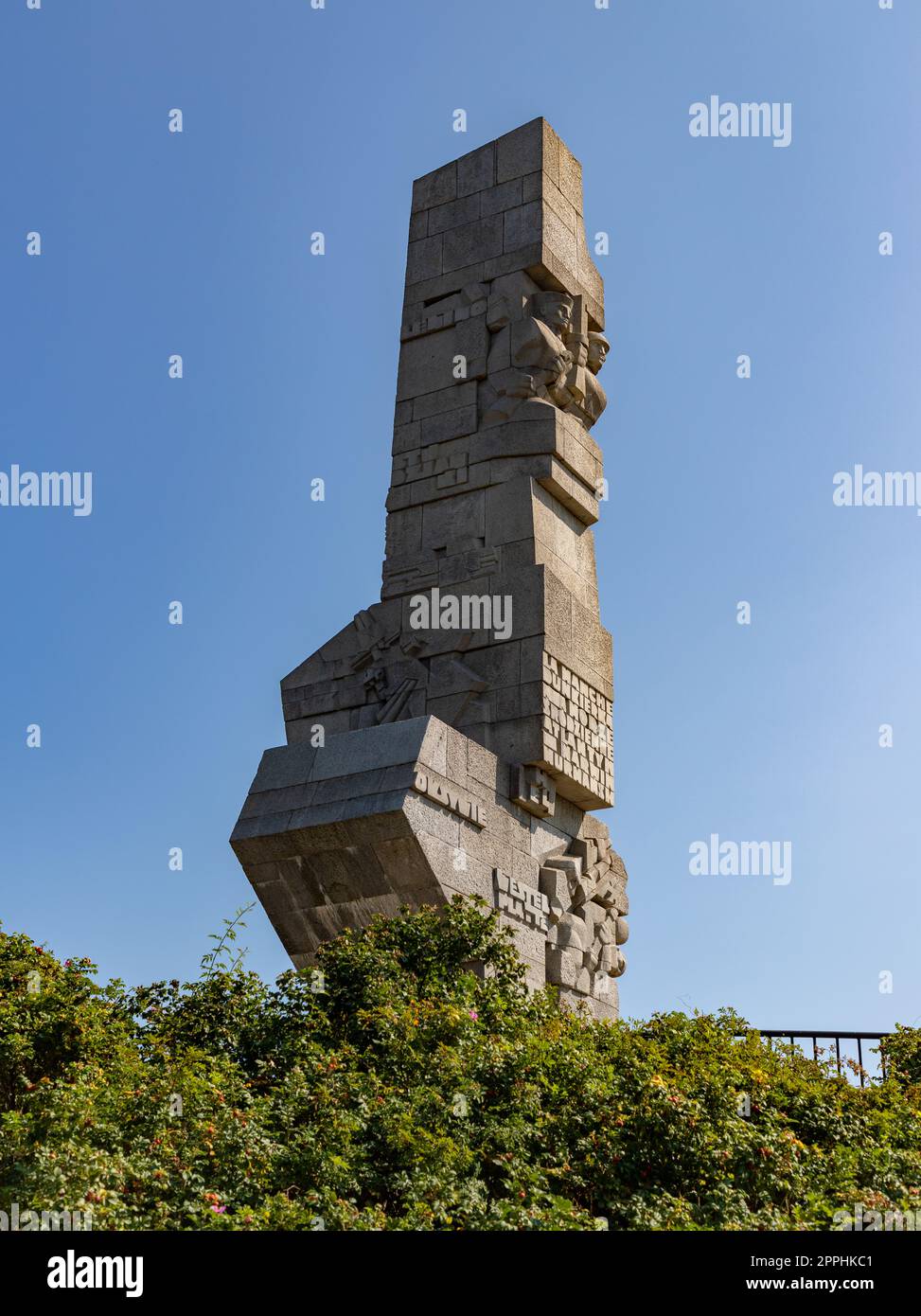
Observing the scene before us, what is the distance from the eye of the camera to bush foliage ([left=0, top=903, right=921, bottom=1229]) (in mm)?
8789

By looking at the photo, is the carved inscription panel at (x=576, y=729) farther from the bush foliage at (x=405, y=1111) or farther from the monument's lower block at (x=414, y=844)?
the bush foliage at (x=405, y=1111)

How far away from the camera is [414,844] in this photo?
547 inches

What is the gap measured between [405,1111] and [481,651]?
653 cm

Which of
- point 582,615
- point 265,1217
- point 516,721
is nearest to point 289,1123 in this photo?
point 265,1217

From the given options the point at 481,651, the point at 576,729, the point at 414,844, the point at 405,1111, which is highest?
the point at 481,651

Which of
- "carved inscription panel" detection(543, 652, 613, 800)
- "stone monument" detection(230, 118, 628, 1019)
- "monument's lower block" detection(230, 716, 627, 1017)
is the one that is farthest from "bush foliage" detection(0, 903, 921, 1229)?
"carved inscription panel" detection(543, 652, 613, 800)

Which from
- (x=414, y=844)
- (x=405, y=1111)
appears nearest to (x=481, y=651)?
(x=414, y=844)

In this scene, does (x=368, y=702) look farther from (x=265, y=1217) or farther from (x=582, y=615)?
(x=265, y=1217)

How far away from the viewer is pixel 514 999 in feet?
41.9

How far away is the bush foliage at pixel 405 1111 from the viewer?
28.8 ft

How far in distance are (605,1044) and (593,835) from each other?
453 cm

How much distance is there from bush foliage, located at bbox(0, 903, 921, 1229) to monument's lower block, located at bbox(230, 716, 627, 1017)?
119 centimetres

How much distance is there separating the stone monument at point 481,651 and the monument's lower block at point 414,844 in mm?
20

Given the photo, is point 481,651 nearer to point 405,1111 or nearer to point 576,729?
point 576,729
